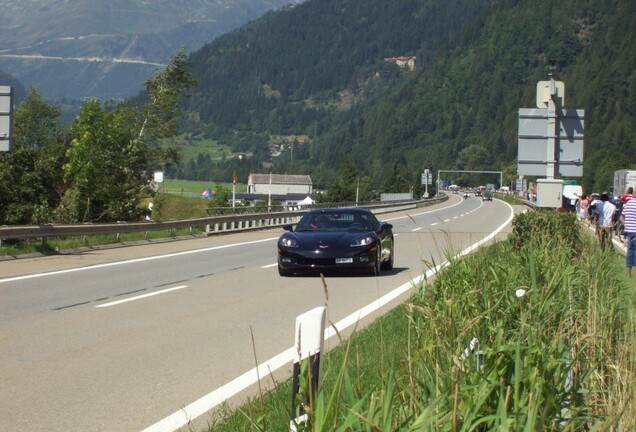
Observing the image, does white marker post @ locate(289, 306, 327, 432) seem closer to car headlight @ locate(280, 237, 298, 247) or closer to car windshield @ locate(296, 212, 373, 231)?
car headlight @ locate(280, 237, 298, 247)

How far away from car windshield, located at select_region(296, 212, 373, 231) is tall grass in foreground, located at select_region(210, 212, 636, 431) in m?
8.76

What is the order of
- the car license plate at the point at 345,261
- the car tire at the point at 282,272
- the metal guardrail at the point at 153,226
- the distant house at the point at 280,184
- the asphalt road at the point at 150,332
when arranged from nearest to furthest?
the asphalt road at the point at 150,332 → the car license plate at the point at 345,261 → the car tire at the point at 282,272 → the metal guardrail at the point at 153,226 → the distant house at the point at 280,184

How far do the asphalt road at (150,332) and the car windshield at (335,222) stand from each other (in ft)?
3.63

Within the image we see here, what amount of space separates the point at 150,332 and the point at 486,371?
7.08m

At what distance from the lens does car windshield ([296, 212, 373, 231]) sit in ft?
65.9

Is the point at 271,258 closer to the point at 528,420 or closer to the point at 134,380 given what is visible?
the point at 134,380

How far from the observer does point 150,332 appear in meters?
11.8

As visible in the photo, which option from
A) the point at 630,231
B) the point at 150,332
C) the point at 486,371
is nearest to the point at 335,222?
the point at 630,231

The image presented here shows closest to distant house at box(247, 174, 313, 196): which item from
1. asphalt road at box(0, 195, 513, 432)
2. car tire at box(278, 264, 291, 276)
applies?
asphalt road at box(0, 195, 513, 432)

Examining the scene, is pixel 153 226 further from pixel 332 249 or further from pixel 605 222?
pixel 332 249

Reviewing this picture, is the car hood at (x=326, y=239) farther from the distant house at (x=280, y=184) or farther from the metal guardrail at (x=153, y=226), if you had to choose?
the distant house at (x=280, y=184)

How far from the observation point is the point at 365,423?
4.00 m

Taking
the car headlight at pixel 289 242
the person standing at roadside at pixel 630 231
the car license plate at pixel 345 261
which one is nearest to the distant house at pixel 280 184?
the person standing at roadside at pixel 630 231

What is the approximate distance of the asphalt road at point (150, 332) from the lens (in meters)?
7.81
